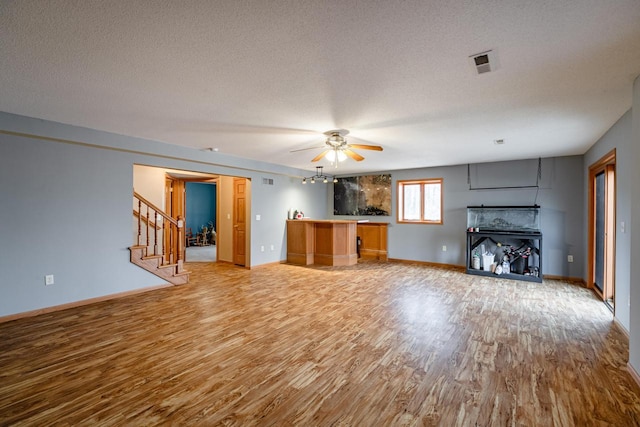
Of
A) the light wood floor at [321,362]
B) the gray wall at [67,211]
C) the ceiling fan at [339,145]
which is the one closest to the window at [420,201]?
the light wood floor at [321,362]

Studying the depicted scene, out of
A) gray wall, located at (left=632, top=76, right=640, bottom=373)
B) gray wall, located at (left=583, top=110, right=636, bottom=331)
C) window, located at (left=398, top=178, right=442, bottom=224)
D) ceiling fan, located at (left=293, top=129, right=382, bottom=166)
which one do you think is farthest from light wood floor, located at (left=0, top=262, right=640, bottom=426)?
window, located at (left=398, top=178, right=442, bottom=224)

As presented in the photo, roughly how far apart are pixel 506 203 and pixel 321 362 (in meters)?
5.61

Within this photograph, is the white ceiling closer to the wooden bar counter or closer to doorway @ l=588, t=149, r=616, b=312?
doorway @ l=588, t=149, r=616, b=312

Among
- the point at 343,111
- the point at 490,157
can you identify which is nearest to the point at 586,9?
the point at 343,111

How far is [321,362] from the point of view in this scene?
2.53 meters

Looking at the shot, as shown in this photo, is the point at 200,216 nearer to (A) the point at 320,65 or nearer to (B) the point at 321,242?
(B) the point at 321,242

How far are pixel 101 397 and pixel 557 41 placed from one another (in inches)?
156

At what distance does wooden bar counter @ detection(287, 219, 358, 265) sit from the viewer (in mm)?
6945

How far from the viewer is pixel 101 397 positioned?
2043mm

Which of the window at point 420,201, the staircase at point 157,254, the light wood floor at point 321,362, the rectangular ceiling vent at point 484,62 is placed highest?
the rectangular ceiling vent at point 484,62

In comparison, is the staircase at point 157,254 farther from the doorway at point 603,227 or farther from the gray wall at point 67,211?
the doorway at point 603,227

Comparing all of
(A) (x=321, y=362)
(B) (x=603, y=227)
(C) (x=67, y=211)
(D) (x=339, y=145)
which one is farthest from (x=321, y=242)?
(B) (x=603, y=227)

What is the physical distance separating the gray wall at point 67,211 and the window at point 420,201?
17.2ft

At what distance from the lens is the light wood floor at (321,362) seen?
1895mm
